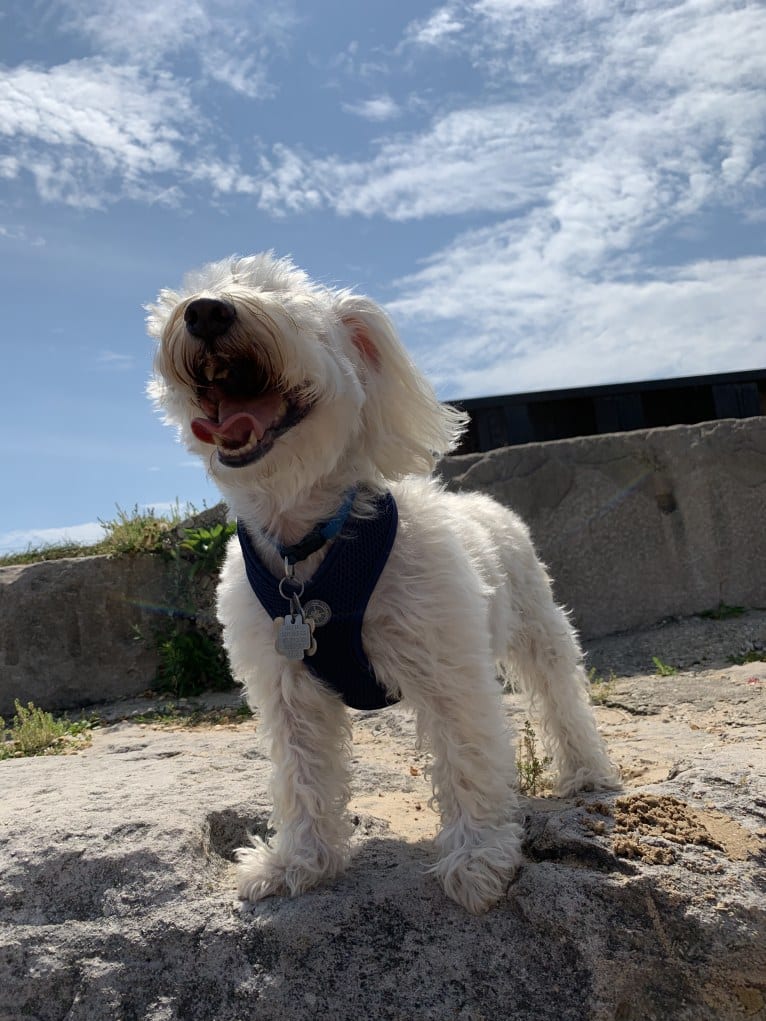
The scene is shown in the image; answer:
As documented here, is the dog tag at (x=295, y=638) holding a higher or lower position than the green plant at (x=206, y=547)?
lower

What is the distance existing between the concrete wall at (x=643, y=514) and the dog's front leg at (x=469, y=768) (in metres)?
5.20

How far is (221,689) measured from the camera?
7.74 metres

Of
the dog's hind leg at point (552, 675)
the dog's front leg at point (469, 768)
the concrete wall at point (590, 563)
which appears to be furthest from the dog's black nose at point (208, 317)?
the concrete wall at point (590, 563)

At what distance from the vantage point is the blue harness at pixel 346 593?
10.0ft

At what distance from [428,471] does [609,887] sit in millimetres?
1604

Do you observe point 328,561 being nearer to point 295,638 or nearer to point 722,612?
point 295,638

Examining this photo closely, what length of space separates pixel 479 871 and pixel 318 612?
1.01 meters

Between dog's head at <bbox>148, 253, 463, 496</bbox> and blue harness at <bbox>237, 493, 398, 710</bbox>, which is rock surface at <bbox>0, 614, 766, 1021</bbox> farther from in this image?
dog's head at <bbox>148, 253, 463, 496</bbox>

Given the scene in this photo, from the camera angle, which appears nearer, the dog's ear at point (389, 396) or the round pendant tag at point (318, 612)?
the round pendant tag at point (318, 612)

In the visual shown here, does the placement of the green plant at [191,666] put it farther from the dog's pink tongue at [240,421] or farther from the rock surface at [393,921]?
the dog's pink tongue at [240,421]

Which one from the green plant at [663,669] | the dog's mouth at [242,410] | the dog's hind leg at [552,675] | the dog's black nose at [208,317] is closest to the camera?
the dog's black nose at [208,317]

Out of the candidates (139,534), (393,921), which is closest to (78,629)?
(139,534)

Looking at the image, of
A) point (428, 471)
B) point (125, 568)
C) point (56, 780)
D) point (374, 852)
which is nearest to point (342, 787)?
point (374, 852)

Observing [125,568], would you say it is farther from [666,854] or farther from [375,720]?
[666,854]
